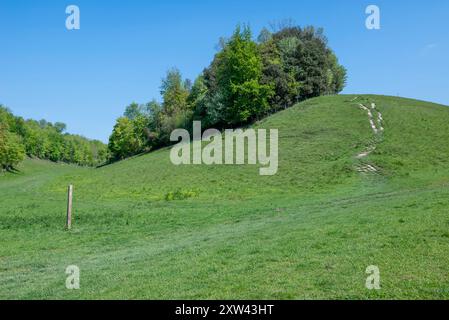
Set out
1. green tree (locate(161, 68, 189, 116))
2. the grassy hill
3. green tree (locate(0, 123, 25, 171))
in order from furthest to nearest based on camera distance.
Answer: green tree (locate(0, 123, 25, 171))
green tree (locate(161, 68, 189, 116))
the grassy hill

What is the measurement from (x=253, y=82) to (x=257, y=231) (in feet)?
163

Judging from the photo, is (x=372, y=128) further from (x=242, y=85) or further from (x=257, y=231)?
(x=257, y=231)

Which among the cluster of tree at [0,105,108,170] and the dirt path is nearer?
the dirt path

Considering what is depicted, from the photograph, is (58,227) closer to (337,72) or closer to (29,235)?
(29,235)

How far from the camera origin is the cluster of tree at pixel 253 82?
66000mm

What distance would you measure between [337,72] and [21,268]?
81727 millimetres

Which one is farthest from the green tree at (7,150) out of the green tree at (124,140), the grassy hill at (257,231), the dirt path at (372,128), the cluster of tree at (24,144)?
the dirt path at (372,128)

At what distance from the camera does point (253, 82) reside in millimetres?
64500

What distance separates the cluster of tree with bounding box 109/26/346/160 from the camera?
6600 centimetres

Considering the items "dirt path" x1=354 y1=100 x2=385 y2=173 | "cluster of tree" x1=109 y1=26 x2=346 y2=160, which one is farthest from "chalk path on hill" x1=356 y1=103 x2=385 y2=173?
"cluster of tree" x1=109 y1=26 x2=346 y2=160

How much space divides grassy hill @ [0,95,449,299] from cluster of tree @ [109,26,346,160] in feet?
68.8

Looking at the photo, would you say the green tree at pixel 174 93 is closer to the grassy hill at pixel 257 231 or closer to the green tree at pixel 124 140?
the green tree at pixel 124 140

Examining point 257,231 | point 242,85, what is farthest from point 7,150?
point 257,231

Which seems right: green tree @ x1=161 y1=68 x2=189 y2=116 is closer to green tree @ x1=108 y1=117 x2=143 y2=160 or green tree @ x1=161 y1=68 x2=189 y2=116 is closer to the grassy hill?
green tree @ x1=108 y1=117 x2=143 y2=160
